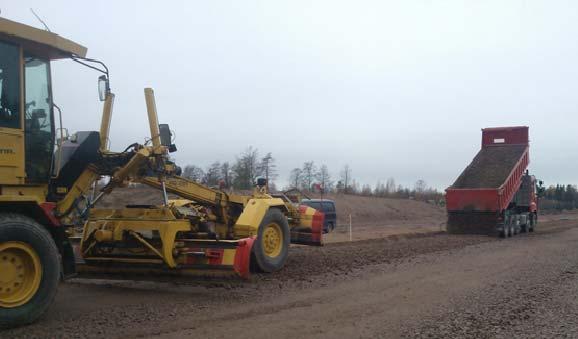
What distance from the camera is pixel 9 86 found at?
622 centimetres

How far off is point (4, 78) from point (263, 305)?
4.35m

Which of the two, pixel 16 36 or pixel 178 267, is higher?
pixel 16 36

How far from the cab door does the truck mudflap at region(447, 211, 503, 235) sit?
1830cm

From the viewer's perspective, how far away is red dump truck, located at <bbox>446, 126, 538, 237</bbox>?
2094 cm

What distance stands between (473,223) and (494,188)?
5.58 ft

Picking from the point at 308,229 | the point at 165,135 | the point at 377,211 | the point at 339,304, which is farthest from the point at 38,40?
the point at 377,211

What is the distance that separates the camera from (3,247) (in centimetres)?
587

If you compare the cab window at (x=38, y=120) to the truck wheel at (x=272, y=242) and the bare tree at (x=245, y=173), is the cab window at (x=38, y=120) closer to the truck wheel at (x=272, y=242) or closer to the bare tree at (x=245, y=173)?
the truck wheel at (x=272, y=242)

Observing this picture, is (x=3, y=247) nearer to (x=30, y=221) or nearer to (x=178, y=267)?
(x=30, y=221)

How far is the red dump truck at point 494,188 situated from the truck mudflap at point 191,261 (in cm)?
1475

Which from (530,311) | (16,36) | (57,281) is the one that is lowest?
(530,311)

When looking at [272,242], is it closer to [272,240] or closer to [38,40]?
[272,240]

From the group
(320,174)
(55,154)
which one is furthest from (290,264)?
(320,174)

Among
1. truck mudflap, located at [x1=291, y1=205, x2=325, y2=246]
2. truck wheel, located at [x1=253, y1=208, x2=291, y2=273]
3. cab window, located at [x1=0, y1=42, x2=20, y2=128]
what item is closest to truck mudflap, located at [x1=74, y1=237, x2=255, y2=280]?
truck wheel, located at [x1=253, y1=208, x2=291, y2=273]
